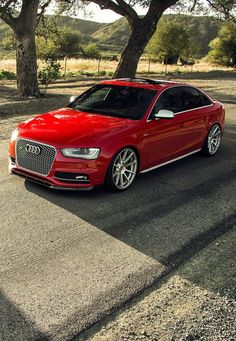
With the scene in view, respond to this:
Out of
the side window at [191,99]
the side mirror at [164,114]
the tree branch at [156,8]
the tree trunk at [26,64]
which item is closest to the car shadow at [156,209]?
the side mirror at [164,114]

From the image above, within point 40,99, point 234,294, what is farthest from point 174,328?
point 40,99

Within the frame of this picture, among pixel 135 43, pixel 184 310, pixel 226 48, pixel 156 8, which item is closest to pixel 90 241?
pixel 184 310

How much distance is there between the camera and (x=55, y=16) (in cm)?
2683

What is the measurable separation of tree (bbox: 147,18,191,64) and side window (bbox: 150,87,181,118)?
55026 mm

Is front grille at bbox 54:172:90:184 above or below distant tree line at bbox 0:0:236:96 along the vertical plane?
below

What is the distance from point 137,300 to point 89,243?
121cm

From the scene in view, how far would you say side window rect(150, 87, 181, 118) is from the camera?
289 inches

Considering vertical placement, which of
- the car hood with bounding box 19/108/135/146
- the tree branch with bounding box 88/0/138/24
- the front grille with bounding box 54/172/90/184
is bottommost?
the front grille with bounding box 54/172/90/184

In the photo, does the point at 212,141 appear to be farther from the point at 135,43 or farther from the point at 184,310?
the point at 135,43

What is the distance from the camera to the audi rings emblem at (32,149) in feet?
20.3

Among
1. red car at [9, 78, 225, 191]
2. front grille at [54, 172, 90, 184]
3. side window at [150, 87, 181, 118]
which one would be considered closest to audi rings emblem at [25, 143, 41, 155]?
red car at [9, 78, 225, 191]

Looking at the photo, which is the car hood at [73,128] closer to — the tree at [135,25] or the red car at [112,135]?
the red car at [112,135]

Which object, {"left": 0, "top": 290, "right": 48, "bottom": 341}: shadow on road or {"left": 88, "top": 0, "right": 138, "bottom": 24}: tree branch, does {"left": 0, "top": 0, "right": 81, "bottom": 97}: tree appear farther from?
{"left": 0, "top": 290, "right": 48, "bottom": 341}: shadow on road

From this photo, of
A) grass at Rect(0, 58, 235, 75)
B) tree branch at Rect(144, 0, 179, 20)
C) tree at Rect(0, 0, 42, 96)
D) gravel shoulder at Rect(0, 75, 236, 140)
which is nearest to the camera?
gravel shoulder at Rect(0, 75, 236, 140)
